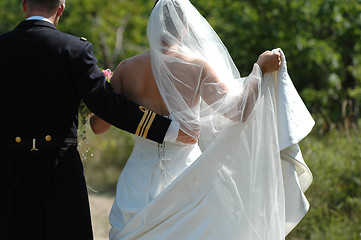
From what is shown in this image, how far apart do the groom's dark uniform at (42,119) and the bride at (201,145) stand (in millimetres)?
315

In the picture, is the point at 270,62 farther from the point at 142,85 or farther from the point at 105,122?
the point at 105,122

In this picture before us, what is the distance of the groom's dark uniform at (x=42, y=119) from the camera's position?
298cm

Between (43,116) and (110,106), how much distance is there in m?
0.36

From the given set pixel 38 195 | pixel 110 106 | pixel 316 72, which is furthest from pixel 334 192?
pixel 316 72

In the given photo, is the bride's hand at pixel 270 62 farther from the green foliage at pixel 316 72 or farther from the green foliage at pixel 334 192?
the green foliage at pixel 316 72

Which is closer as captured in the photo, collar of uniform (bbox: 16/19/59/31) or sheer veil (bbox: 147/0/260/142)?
collar of uniform (bbox: 16/19/59/31)

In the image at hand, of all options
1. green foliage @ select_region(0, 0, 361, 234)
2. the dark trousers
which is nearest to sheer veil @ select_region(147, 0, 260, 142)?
the dark trousers

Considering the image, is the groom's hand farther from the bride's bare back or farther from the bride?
the bride's bare back

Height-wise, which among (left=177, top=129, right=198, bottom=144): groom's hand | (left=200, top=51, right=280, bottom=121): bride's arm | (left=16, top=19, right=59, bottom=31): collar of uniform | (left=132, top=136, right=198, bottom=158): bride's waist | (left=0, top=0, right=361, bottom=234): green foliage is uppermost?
(left=16, top=19, right=59, bottom=31): collar of uniform

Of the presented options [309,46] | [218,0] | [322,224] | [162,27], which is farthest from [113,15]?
[162,27]

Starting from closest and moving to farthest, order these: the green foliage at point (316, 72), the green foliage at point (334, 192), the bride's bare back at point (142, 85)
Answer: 1. the bride's bare back at point (142, 85)
2. the green foliage at point (334, 192)
3. the green foliage at point (316, 72)

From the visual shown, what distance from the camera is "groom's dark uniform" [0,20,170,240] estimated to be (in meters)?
2.98

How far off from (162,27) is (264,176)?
1.04m

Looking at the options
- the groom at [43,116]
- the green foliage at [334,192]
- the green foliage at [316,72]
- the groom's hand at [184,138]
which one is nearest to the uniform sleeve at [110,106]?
the groom at [43,116]
